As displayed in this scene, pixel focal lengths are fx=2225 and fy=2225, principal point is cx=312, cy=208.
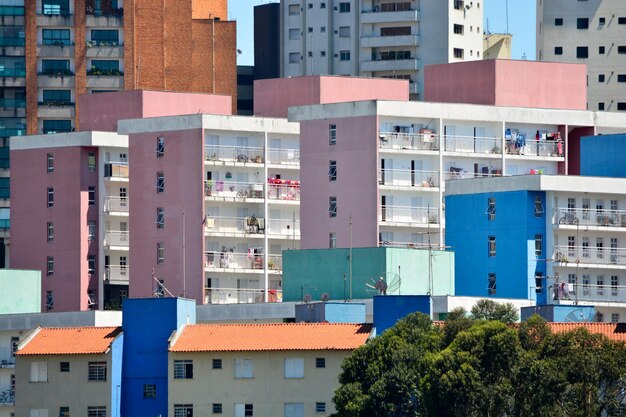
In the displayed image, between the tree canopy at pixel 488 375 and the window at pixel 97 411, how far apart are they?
48.9 ft

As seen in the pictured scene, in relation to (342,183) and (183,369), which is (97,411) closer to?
(183,369)

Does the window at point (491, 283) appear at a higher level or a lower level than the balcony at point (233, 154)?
lower

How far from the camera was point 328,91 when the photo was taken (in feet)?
499

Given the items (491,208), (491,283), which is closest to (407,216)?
(491,208)

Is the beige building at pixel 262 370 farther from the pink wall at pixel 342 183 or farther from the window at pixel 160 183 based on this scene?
the window at pixel 160 183

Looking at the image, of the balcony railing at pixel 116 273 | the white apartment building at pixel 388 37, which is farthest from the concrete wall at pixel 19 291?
the white apartment building at pixel 388 37

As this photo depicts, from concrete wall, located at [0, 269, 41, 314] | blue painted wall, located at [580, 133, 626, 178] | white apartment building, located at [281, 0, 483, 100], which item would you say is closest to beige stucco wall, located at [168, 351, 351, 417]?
concrete wall, located at [0, 269, 41, 314]

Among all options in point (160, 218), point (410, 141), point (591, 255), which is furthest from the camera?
point (160, 218)

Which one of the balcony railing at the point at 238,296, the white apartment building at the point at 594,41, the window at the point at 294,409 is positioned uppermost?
the white apartment building at the point at 594,41

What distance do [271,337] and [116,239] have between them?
4514 centimetres

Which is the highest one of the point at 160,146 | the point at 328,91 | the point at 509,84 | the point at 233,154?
the point at 509,84

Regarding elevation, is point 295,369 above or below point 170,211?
below

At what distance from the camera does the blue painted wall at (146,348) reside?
114 meters

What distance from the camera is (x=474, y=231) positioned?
135875 mm
